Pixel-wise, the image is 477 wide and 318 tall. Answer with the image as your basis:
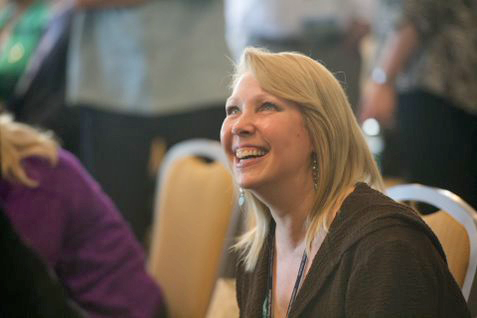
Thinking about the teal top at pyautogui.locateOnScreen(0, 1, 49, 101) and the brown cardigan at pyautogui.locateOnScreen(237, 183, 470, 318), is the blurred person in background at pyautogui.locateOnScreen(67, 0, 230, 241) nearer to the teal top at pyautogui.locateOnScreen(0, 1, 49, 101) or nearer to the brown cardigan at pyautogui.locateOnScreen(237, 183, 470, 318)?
the teal top at pyautogui.locateOnScreen(0, 1, 49, 101)

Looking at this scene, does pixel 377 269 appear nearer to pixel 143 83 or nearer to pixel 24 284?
pixel 24 284

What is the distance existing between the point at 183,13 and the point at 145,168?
0.54 meters

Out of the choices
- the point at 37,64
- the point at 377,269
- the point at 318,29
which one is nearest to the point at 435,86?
the point at 318,29

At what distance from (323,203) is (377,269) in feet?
0.66

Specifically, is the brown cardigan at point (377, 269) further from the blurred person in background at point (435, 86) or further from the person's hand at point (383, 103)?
the person's hand at point (383, 103)

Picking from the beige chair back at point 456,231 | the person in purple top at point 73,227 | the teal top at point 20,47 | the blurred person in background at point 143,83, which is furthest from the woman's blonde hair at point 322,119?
the teal top at point 20,47

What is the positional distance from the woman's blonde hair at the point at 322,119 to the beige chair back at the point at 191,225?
81 cm

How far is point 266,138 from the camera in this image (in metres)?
1.42

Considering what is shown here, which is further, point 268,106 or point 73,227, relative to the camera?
point 73,227

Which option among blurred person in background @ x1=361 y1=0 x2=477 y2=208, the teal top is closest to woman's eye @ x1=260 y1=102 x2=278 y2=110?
blurred person in background @ x1=361 y1=0 x2=477 y2=208

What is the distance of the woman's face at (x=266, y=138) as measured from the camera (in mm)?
1415

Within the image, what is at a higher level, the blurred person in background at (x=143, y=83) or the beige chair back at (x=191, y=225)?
the blurred person in background at (x=143, y=83)

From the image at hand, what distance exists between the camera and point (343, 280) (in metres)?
1.35

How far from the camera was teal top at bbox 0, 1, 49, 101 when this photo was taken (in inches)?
138
